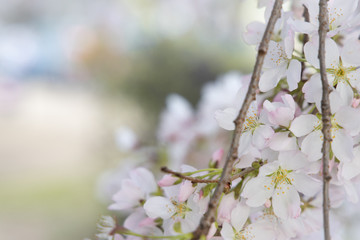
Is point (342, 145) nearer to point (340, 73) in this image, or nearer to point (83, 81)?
point (340, 73)

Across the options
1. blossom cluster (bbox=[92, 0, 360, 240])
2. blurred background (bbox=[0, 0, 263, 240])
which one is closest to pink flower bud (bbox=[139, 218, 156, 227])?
blossom cluster (bbox=[92, 0, 360, 240])

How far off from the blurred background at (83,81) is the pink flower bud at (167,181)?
1.72 m

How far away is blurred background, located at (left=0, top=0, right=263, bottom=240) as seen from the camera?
8.67 feet

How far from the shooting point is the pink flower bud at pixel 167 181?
416mm

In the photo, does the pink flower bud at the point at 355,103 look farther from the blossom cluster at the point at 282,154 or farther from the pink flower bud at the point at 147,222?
the pink flower bud at the point at 147,222

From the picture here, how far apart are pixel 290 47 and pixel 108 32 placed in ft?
11.9

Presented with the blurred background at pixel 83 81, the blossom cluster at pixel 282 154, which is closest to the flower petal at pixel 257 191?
the blossom cluster at pixel 282 154

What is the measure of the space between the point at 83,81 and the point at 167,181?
12.5 feet

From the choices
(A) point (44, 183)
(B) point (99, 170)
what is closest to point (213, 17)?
(B) point (99, 170)

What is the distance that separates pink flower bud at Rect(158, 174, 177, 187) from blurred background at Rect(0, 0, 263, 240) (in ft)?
5.63

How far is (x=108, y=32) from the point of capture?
3906 millimetres

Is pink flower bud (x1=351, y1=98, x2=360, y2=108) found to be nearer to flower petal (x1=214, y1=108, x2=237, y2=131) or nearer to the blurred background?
flower petal (x1=214, y1=108, x2=237, y2=131)

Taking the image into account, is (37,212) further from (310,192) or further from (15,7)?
(310,192)

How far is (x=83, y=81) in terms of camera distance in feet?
13.6
